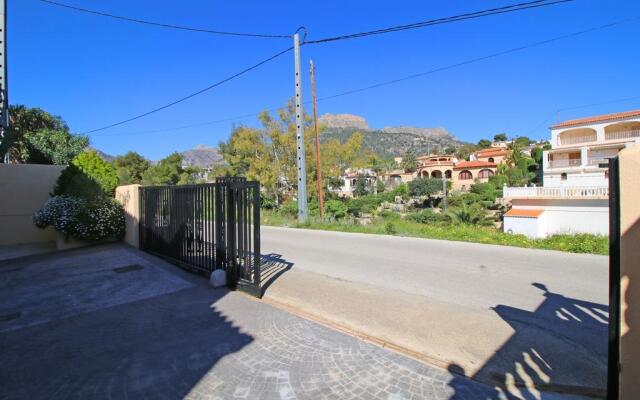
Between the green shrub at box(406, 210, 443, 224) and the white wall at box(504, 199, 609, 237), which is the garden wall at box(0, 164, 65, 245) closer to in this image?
the white wall at box(504, 199, 609, 237)

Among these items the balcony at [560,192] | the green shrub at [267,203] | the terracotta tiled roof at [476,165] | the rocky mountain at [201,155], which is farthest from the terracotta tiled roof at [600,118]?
the rocky mountain at [201,155]

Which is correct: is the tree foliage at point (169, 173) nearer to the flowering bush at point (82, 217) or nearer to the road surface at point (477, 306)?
the flowering bush at point (82, 217)

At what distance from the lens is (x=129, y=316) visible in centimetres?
489

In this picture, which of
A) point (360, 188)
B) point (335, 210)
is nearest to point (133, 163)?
point (360, 188)

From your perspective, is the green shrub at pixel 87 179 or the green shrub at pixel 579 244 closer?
the green shrub at pixel 579 244

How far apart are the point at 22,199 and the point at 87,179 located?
3693 mm

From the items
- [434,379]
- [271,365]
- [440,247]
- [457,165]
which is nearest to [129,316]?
[271,365]

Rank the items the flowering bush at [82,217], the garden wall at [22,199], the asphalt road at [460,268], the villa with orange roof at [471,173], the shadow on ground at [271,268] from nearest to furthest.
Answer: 1. the asphalt road at [460,268]
2. the shadow on ground at [271,268]
3. the flowering bush at [82,217]
4. the garden wall at [22,199]
5. the villa with orange roof at [471,173]

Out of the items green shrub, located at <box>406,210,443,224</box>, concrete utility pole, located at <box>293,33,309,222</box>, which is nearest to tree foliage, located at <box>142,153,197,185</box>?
green shrub, located at <box>406,210,443,224</box>

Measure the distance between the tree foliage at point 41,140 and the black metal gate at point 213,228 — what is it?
1663cm

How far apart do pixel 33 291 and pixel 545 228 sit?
23.2m

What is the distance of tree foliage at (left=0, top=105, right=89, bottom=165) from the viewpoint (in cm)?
2203

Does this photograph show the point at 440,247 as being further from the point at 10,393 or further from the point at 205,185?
the point at 10,393

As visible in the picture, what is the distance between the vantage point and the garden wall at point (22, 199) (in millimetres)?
12695
